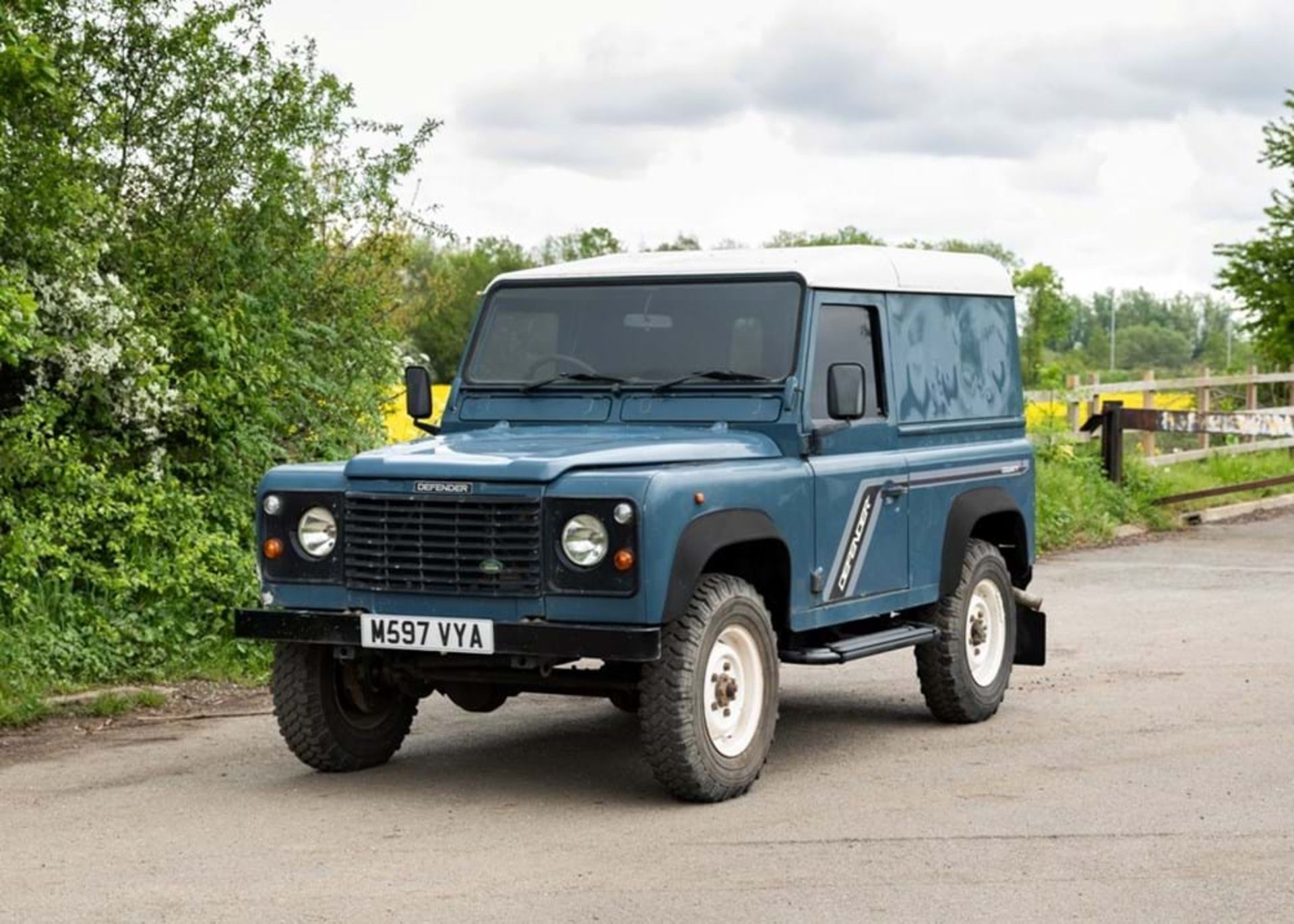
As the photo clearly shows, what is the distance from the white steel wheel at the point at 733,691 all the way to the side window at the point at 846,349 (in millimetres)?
1272

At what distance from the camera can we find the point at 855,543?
9.75 metres

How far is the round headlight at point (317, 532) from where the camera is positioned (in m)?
8.95

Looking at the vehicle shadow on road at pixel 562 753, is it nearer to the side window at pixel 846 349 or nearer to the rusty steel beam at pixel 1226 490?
the side window at pixel 846 349

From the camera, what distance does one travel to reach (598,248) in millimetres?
68438

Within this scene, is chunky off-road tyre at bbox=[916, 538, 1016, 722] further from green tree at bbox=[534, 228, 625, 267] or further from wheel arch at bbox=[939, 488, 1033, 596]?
green tree at bbox=[534, 228, 625, 267]

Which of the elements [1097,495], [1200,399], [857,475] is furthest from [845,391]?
[1200,399]

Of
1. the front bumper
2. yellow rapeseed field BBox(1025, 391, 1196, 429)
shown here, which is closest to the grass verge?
yellow rapeseed field BBox(1025, 391, 1196, 429)

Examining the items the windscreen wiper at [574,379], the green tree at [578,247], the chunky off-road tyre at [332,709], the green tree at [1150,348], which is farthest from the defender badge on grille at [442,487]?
the green tree at [1150,348]

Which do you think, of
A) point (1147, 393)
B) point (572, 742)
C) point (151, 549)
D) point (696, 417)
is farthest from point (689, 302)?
point (1147, 393)

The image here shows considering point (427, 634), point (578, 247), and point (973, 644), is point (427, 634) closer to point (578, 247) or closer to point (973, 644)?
point (973, 644)

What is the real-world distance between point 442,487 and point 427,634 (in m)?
0.58

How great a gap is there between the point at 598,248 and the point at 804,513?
59575 mm

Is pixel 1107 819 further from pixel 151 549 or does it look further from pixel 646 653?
pixel 151 549

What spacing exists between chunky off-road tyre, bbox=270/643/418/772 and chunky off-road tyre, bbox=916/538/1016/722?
2645mm
